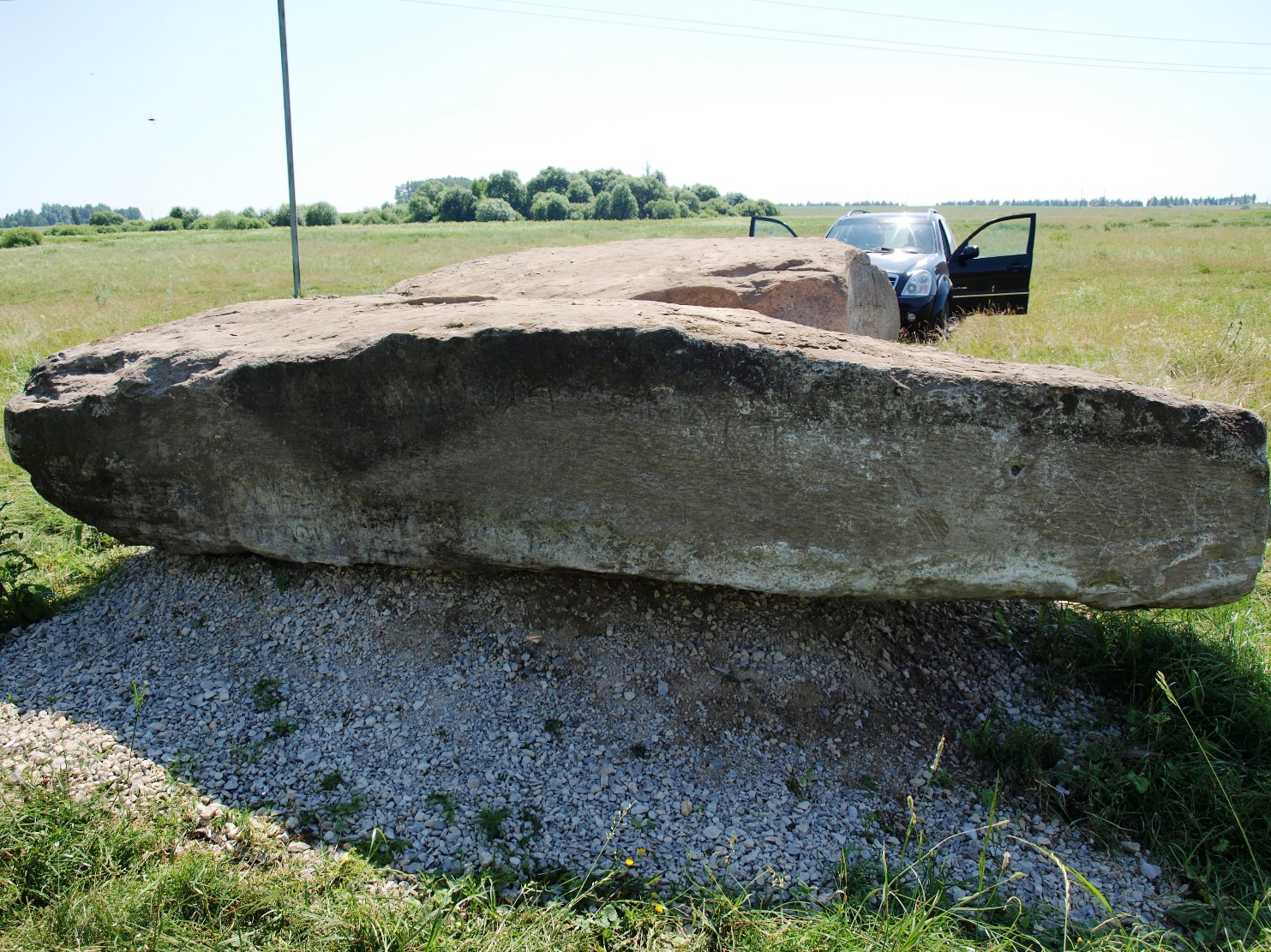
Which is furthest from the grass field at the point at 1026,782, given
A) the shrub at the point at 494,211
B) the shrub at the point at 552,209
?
the shrub at the point at 552,209

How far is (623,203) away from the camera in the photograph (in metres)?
63.4

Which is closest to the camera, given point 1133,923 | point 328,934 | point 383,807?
point 328,934

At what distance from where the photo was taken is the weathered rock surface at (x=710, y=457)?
3.00 m

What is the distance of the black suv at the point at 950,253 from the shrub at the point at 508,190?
5955 centimetres

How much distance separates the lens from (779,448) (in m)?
3.08

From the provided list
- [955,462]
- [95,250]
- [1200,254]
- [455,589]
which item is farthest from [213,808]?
[95,250]

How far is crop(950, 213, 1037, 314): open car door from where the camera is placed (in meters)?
10.1

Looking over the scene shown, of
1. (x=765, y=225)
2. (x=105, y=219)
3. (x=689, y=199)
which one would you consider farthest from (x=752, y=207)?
(x=765, y=225)

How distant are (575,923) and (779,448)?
5.56ft

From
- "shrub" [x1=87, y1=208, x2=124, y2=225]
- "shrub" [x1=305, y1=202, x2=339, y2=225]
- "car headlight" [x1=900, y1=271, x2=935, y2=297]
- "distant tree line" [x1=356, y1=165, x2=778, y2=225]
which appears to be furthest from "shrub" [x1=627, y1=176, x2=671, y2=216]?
"car headlight" [x1=900, y1=271, x2=935, y2=297]

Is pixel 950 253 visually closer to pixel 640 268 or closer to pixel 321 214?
pixel 640 268

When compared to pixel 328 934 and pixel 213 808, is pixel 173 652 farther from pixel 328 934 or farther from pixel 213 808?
pixel 328 934

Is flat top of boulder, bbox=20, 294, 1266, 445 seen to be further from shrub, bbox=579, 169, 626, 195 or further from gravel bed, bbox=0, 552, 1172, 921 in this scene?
shrub, bbox=579, 169, 626, 195

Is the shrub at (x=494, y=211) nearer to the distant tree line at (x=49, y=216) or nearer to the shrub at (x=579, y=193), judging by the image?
the shrub at (x=579, y=193)
